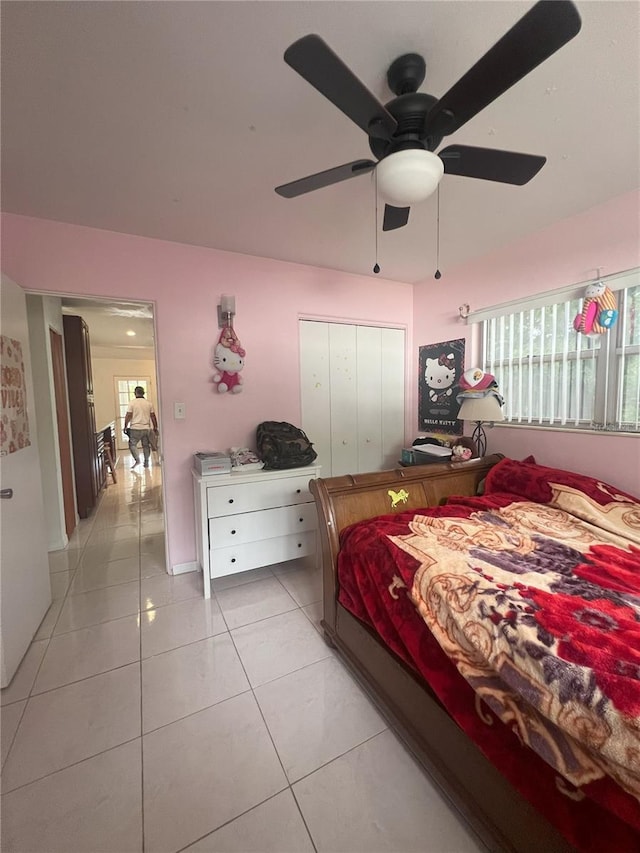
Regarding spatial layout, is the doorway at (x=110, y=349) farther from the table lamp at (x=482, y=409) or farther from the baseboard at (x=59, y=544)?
the table lamp at (x=482, y=409)

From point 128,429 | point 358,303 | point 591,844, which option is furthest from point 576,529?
point 128,429

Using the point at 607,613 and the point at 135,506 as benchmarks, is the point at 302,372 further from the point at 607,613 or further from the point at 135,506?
the point at 135,506

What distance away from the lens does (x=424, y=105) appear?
3.59ft

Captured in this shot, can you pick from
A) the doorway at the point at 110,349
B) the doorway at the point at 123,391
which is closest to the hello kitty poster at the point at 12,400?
the doorway at the point at 110,349

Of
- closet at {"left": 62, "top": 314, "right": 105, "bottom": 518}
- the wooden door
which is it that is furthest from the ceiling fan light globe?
closet at {"left": 62, "top": 314, "right": 105, "bottom": 518}

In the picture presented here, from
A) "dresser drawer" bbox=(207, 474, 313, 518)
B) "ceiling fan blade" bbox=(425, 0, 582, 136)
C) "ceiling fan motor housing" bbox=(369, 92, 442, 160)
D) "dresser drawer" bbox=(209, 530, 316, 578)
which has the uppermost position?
"ceiling fan motor housing" bbox=(369, 92, 442, 160)

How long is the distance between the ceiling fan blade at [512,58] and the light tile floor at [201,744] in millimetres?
2202

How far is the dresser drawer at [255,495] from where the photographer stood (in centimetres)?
222

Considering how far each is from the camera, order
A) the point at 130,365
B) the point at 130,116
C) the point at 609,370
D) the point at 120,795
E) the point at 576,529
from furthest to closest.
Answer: the point at 130,365
the point at 609,370
the point at 576,529
the point at 130,116
the point at 120,795

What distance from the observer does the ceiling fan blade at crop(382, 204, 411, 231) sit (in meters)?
1.44

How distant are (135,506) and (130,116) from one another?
3.86m

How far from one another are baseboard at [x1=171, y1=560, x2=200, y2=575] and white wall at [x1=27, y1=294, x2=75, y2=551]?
3.87 ft

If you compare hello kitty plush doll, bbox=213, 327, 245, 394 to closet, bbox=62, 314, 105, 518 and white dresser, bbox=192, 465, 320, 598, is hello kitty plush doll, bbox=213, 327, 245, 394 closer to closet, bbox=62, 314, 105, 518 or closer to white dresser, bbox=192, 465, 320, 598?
white dresser, bbox=192, 465, 320, 598

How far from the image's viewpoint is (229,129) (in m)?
1.43
